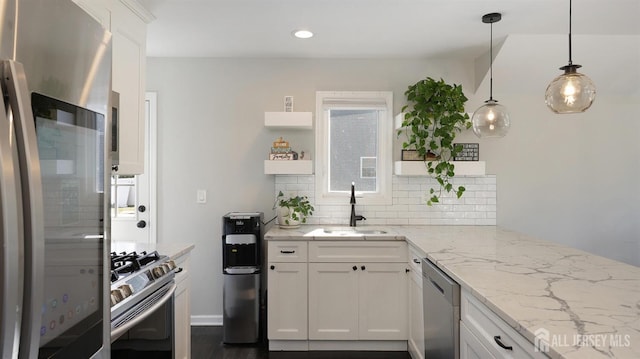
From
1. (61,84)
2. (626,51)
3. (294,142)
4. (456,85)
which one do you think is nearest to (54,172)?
(61,84)

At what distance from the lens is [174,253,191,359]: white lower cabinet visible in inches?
83.2

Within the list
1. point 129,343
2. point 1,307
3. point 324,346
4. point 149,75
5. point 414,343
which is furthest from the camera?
point 149,75

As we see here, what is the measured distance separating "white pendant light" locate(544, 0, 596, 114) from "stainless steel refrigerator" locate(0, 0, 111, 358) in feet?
6.47

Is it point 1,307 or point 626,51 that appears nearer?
point 1,307

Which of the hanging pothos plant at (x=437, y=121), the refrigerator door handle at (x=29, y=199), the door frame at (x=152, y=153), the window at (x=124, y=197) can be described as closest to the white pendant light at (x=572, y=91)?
the hanging pothos plant at (x=437, y=121)

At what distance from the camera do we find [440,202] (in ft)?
11.0

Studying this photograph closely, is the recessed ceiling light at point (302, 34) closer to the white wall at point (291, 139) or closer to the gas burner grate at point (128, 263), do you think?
the white wall at point (291, 139)

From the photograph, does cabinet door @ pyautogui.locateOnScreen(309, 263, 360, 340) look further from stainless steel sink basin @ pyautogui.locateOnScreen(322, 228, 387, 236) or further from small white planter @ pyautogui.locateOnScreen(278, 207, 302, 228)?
small white planter @ pyautogui.locateOnScreen(278, 207, 302, 228)

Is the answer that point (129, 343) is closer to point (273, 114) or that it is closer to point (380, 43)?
point (273, 114)

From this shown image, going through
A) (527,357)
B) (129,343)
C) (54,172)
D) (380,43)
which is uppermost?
(380,43)

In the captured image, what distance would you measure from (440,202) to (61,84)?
9.99 feet

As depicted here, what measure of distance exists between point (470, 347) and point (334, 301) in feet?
4.29

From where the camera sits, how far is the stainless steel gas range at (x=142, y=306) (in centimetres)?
142

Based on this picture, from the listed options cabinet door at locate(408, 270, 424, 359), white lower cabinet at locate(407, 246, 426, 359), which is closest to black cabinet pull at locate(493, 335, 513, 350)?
white lower cabinet at locate(407, 246, 426, 359)
